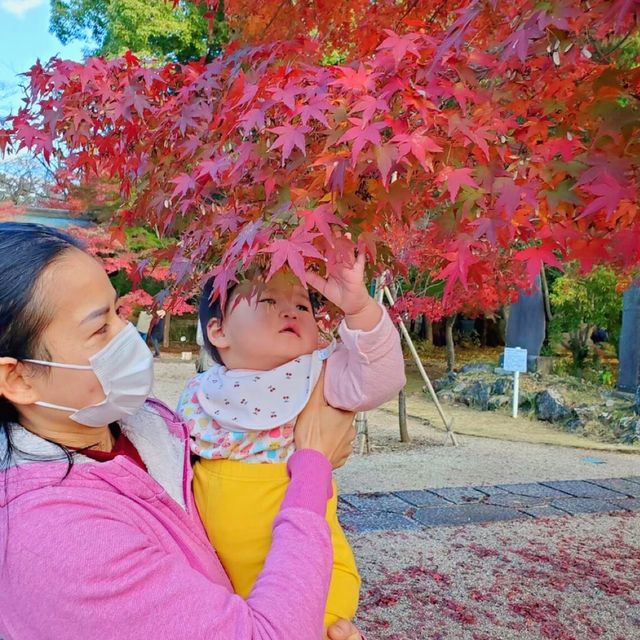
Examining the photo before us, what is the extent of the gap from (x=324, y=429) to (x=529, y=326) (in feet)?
36.9

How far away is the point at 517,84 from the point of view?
6.20 ft

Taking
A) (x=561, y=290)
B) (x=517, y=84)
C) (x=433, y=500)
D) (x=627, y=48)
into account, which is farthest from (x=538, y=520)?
(x=561, y=290)

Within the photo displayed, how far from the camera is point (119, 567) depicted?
33.4 inches

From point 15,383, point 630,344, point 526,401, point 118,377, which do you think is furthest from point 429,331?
point 15,383

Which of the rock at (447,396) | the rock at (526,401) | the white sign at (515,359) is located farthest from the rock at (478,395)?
the white sign at (515,359)

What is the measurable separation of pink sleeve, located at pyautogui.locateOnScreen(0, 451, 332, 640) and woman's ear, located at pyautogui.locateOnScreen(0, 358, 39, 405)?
0.53 ft

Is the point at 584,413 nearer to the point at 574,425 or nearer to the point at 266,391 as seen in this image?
the point at 574,425

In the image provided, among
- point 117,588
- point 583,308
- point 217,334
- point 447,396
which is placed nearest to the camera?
point 117,588

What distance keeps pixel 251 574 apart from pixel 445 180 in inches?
37.7

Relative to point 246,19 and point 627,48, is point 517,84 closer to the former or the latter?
point 246,19

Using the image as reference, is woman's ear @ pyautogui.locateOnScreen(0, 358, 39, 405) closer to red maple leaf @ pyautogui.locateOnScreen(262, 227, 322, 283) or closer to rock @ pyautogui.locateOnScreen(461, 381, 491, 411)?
red maple leaf @ pyautogui.locateOnScreen(262, 227, 322, 283)

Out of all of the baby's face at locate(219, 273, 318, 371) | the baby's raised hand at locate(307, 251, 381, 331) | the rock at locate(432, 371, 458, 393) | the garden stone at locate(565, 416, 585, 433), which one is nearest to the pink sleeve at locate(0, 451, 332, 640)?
the baby's raised hand at locate(307, 251, 381, 331)

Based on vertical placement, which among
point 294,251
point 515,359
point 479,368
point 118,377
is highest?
point 294,251

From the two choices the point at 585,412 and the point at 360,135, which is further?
the point at 585,412
